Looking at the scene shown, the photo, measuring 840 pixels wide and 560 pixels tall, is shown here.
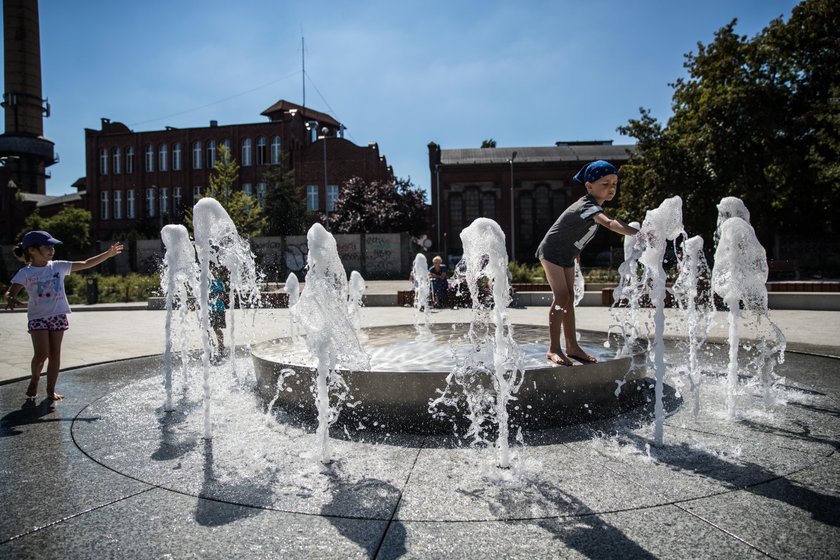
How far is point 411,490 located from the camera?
252 cm

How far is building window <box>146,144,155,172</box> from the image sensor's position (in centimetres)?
4550

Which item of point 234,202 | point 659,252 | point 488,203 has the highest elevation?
point 488,203

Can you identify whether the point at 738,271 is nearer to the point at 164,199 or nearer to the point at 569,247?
the point at 569,247

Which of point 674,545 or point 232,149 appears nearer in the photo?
point 674,545

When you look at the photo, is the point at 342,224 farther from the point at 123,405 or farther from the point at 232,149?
the point at 123,405

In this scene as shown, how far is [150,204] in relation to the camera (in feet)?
149

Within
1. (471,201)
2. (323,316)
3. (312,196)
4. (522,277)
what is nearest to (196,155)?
(312,196)

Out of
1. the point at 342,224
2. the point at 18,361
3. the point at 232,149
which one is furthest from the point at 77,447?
the point at 232,149

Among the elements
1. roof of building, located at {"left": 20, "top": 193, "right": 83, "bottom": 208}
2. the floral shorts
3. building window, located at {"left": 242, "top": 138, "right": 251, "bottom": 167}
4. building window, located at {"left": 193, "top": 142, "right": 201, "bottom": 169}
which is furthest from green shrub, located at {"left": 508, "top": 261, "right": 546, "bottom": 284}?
roof of building, located at {"left": 20, "top": 193, "right": 83, "bottom": 208}

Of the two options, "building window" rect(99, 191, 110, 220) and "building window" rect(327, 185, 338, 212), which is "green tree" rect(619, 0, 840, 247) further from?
"building window" rect(99, 191, 110, 220)

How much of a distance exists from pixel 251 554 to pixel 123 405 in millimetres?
2925

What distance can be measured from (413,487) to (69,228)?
5128 centimetres

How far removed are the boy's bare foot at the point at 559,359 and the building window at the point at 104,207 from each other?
5180 centimetres

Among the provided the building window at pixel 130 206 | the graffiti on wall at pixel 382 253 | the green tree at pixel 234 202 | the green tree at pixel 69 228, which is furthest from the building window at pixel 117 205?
the graffiti on wall at pixel 382 253
